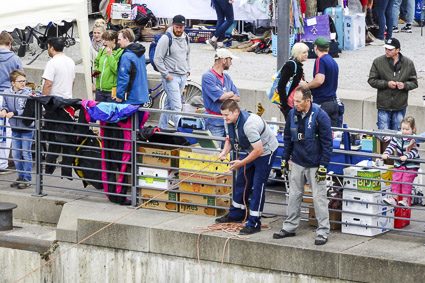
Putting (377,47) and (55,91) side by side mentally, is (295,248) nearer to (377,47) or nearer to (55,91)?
(55,91)

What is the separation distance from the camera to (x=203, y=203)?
35.3 feet

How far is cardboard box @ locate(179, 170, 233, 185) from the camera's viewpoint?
10.7 meters

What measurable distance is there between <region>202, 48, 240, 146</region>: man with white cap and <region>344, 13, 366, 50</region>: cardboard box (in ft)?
25.7

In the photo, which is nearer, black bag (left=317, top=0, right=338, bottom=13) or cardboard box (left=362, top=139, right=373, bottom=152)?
cardboard box (left=362, top=139, right=373, bottom=152)

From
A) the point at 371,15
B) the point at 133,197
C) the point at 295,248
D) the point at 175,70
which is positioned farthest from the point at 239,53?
the point at 295,248

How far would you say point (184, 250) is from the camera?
10.1 m

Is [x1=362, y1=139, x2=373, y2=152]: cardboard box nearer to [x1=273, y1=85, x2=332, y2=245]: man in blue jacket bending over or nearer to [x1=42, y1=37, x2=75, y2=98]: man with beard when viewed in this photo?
[x1=273, y1=85, x2=332, y2=245]: man in blue jacket bending over

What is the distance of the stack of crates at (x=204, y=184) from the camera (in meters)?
10.7

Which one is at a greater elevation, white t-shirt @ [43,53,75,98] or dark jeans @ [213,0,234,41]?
dark jeans @ [213,0,234,41]

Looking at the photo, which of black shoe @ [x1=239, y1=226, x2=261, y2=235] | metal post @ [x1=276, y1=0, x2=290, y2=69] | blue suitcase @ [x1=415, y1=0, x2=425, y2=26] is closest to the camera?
black shoe @ [x1=239, y1=226, x2=261, y2=235]

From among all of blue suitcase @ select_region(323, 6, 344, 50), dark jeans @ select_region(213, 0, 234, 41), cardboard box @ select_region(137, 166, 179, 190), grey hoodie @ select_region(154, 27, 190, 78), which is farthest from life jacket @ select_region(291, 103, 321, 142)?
dark jeans @ select_region(213, 0, 234, 41)

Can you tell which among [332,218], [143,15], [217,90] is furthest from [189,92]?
[332,218]

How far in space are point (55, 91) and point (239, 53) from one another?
24.1 ft

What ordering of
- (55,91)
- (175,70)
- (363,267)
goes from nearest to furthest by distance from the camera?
(363,267) < (55,91) < (175,70)
